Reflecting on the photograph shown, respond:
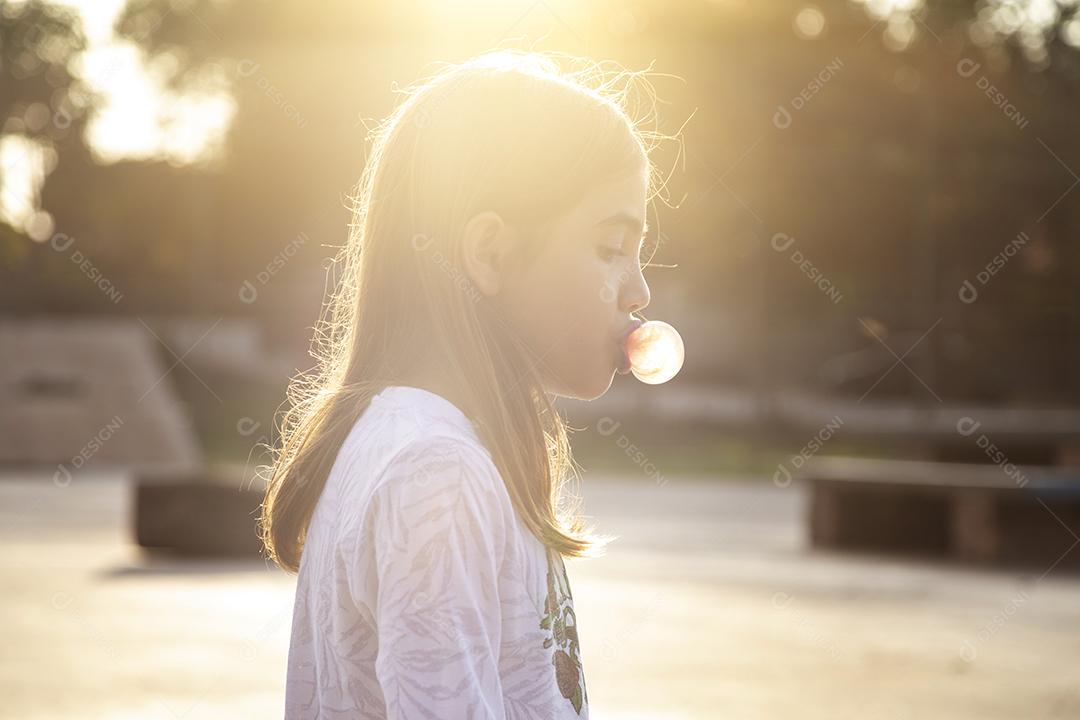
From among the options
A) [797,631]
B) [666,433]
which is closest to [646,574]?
[797,631]

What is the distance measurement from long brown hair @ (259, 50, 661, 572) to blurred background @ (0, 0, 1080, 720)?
4.51m

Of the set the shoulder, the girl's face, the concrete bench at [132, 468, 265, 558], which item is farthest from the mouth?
the concrete bench at [132, 468, 265, 558]

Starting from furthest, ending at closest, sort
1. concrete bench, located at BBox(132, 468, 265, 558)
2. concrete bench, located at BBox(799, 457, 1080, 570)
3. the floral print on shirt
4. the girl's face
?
concrete bench, located at BBox(799, 457, 1080, 570), concrete bench, located at BBox(132, 468, 265, 558), the girl's face, the floral print on shirt

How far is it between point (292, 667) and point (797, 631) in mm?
7167

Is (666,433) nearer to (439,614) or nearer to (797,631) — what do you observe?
(797,631)

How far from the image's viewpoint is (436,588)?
5.38ft

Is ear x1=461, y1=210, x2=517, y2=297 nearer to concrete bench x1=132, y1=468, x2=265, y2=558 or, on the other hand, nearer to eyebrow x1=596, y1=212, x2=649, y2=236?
eyebrow x1=596, y1=212, x2=649, y2=236

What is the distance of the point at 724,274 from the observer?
133ft

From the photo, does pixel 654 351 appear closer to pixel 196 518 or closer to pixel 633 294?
pixel 633 294

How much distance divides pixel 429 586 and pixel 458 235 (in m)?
0.53

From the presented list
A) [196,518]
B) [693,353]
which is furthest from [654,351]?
[693,353]

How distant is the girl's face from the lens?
2002 mm

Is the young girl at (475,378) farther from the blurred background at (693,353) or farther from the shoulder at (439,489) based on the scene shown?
the blurred background at (693,353)

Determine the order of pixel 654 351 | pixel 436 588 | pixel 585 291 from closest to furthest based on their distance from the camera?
pixel 436 588 < pixel 585 291 < pixel 654 351
